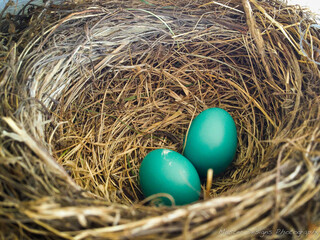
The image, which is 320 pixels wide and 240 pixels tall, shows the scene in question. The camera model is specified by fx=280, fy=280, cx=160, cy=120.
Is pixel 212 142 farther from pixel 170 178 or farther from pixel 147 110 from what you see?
pixel 147 110

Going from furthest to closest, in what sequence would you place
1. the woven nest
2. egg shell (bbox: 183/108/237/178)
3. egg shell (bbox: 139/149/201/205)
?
egg shell (bbox: 183/108/237/178), egg shell (bbox: 139/149/201/205), the woven nest

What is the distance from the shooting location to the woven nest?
0.75 m

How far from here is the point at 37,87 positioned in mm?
1165

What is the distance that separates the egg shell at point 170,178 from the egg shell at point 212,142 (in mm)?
102

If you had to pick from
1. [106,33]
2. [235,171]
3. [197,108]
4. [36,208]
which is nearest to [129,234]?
[36,208]

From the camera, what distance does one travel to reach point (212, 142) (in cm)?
119

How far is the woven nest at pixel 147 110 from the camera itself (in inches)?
29.4

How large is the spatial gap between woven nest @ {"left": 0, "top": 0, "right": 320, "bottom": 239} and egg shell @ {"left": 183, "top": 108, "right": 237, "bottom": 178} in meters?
0.11

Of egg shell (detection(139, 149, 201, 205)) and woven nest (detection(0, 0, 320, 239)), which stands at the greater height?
woven nest (detection(0, 0, 320, 239))

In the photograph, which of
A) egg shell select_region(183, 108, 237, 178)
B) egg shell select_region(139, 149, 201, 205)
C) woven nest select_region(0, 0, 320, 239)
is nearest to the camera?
woven nest select_region(0, 0, 320, 239)

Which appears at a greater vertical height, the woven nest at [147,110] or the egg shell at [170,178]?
the woven nest at [147,110]

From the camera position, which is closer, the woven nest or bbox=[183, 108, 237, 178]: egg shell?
the woven nest

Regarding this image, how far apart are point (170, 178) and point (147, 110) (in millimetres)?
498

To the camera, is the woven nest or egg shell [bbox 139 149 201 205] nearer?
the woven nest
